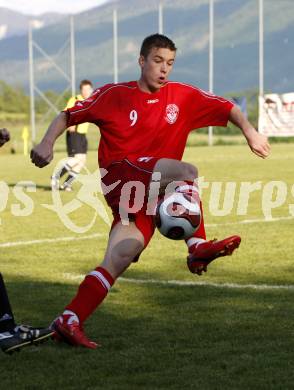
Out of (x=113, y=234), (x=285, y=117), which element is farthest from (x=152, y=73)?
(x=285, y=117)

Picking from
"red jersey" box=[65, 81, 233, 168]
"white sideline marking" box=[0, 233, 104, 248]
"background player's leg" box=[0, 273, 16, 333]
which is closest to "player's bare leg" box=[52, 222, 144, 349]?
"background player's leg" box=[0, 273, 16, 333]

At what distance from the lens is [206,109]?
7.23m

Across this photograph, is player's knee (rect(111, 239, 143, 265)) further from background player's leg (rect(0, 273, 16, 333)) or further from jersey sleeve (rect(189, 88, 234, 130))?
jersey sleeve (rect(189, 88, 234, 130))

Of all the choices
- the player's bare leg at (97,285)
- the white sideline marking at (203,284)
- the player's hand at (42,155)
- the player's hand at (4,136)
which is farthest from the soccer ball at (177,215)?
the white sideline marking at (203,284)

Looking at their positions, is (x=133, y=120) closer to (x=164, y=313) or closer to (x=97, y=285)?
(x=97, y=285)

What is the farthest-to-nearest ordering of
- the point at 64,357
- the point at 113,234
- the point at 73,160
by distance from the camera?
1. the point at 73,160
2. the point at 113,234
3. the point at 64,357

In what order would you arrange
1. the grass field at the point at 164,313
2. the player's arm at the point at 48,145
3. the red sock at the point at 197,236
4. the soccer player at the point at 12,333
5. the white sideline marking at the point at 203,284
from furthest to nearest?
the white sideline marking at the point at 203,284 → the red sock at the point at 197,236 → the player's arm at the point at 48,145 → the soccer player at the point at 12,333 → the grass field at the point at 164,313

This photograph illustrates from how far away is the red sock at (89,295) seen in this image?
6.70m

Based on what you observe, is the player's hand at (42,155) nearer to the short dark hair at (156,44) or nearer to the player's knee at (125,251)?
the player's knee at (125,251)

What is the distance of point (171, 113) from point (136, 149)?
1.13 ft

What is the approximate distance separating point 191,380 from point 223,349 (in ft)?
2.46

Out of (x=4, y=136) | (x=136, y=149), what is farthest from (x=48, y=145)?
(x=136, y=149)

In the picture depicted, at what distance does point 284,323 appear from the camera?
23.6ft

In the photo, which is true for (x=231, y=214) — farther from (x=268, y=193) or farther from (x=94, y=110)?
(x=94, y=110)
